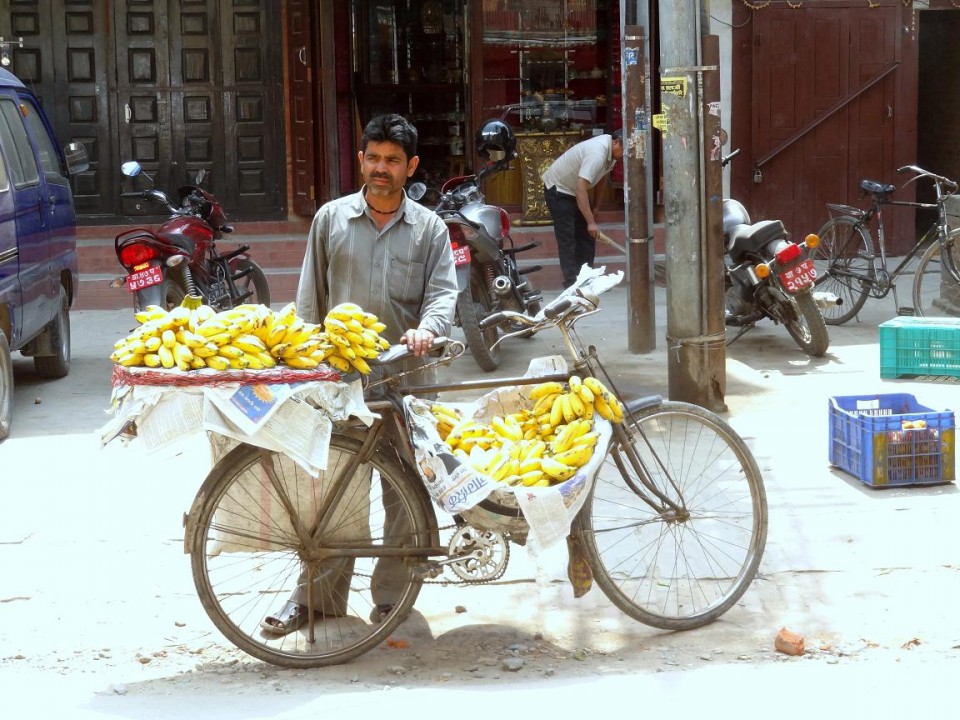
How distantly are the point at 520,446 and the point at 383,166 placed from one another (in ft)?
3.56

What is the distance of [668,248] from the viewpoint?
7.88m

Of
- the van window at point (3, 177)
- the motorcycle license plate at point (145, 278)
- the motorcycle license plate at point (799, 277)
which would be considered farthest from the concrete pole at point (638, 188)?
the van window at point (3, 177)

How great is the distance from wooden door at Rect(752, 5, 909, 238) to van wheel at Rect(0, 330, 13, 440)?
8.57 metres

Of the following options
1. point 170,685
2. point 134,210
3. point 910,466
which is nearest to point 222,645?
point 170,685

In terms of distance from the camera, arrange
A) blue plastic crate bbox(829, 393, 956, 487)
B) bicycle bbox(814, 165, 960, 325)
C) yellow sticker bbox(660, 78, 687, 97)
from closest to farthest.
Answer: blue plastic crate bbox(829, 393, 956, 487) < yellow sticker bbox(660, 78, 687, 97) < bicycle bbox(814, 165, 960, 325)

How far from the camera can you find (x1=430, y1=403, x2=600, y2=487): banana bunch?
4.54m

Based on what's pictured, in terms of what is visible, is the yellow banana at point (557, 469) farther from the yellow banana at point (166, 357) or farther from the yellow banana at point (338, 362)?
the yellow banana at point (166, 357)

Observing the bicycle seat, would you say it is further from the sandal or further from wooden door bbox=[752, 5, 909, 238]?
the sandal

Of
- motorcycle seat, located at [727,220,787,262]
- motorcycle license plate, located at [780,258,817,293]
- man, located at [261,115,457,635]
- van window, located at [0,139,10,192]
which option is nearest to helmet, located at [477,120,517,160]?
motorcycle seat, located at [727,220,787,262]

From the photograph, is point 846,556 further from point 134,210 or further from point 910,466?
point 134,210

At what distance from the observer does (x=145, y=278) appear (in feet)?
30.3

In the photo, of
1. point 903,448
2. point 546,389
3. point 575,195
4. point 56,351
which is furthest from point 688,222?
point 56,351

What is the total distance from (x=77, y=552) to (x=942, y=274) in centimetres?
748

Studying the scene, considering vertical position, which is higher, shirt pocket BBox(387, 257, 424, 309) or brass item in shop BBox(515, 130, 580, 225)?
brass item in shop BBox(515, 130, 580, 225)
